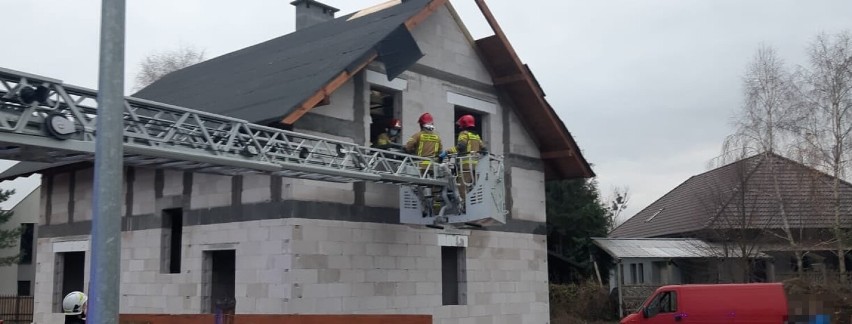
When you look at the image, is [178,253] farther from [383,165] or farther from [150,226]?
[383,165]

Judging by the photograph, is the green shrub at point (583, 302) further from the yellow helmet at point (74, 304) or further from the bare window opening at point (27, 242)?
the bare window opening at point (27, 242)

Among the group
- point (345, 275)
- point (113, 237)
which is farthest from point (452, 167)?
point (113, 237)

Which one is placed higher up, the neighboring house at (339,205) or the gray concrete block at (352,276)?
the neighboring house at (339,205)

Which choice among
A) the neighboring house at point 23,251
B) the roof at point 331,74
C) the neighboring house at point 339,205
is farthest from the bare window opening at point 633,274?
the neighboring house at point 23,251

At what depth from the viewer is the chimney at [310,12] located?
74.0ft

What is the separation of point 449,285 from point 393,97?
13.8ft

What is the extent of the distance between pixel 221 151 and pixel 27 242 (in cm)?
3594

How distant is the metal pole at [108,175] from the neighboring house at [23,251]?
124ft

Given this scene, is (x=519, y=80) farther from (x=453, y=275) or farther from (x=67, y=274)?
(x=67, y=274)

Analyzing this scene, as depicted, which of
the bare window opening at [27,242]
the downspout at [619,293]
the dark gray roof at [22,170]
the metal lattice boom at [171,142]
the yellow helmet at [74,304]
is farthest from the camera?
the bare window opening at [27,242]

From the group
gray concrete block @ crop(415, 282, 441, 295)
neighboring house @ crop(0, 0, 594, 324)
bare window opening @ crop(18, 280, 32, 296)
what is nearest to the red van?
neighboring house @ crop(0, 0, 594, 324)

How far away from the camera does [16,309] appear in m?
28.4

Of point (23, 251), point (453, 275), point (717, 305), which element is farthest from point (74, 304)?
point (23, 251)

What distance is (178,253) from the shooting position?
16.2 metres
